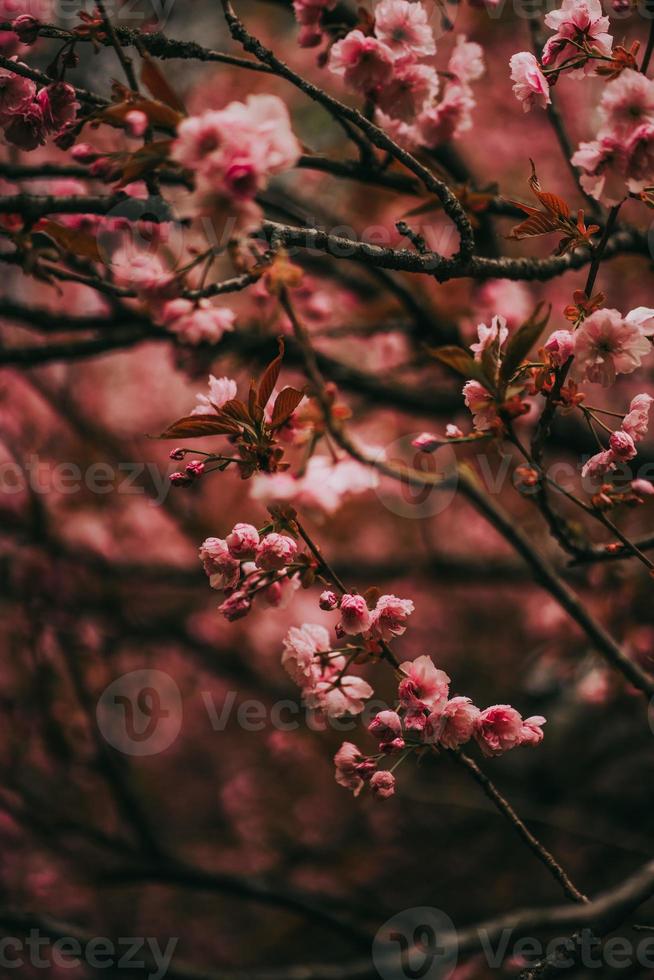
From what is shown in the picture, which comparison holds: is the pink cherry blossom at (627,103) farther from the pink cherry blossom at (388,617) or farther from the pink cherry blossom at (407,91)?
the pink cherry blossom at (388,617)

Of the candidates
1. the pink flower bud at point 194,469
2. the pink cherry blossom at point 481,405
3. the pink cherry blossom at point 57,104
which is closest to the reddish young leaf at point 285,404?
the pink flower bud at point 194,469

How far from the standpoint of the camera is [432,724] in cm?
99

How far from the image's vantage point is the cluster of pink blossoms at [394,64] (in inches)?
47.3

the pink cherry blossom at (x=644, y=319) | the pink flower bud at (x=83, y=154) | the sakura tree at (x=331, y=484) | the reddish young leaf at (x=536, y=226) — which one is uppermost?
the reddish young leaf at (x=536, y=226)

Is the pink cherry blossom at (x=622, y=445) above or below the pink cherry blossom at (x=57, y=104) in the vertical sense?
below

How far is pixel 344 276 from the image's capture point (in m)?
2.49

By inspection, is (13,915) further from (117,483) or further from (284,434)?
(117,483)

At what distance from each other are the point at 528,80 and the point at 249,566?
0.82 metres

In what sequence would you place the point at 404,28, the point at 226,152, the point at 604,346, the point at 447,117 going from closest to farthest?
the point at 226,152 → the point at 604,346 → the point at 404,28 → the point at 447,117

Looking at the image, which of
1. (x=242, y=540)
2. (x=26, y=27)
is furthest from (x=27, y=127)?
(x=242, y=540)

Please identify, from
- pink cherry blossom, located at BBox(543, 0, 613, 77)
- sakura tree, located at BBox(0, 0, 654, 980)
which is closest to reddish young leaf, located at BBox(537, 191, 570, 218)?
sakura tree, located at BBox(0, 0, 654, 980)

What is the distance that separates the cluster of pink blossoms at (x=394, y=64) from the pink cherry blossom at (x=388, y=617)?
84cm

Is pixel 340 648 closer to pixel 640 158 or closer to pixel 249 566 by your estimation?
pixel 249 566

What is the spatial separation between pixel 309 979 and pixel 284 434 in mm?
1078
